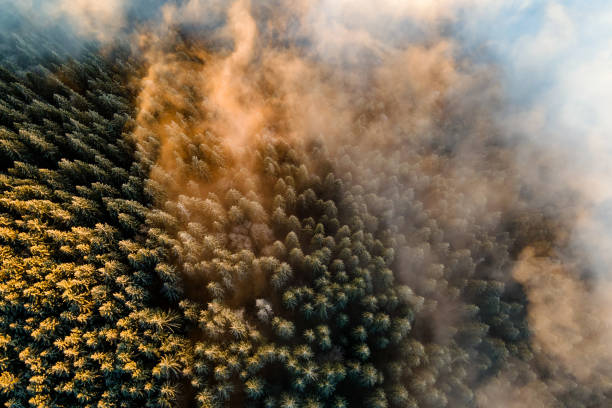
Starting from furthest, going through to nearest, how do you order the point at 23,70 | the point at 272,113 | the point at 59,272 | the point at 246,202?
the point at 272,113, the point at 23,70, the point at 246,202, the point at 59,272

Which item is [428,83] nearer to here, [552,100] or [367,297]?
[552,100]

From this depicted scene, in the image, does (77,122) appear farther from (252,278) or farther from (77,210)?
(252,278)

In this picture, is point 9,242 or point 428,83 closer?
point 9,242

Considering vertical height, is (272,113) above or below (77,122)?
above

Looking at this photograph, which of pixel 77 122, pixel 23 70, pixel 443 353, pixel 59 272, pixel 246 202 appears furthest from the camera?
pixel 23 70

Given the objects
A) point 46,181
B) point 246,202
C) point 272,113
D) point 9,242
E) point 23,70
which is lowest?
point 9,242

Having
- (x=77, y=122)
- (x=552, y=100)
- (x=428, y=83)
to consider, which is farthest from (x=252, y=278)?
(x=552, y=100)

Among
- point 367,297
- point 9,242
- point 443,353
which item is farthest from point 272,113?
point 443,353
